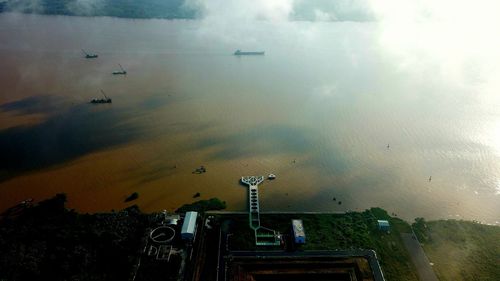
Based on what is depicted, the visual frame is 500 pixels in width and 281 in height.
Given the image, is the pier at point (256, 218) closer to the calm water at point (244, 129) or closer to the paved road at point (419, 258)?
the calm water at point (244, 129)

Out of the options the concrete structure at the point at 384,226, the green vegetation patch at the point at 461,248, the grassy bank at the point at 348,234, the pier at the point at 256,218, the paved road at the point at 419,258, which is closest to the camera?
the paved road at the point at 419,258

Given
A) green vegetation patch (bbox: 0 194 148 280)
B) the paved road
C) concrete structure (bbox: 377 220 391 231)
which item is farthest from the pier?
the paved road

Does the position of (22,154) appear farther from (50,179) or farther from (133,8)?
(133,8)

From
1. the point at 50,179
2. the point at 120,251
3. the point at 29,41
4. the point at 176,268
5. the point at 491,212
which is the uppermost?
the point at 29,41

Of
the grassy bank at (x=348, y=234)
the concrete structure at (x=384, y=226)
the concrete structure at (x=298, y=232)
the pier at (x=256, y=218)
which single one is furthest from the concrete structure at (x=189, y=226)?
the concrete structure at (x=384, y=226)

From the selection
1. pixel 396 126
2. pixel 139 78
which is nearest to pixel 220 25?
pixel 139 78

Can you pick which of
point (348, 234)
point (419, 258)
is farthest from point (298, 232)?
point (419, 258)

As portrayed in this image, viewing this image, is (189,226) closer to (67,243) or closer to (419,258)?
(67,243)
